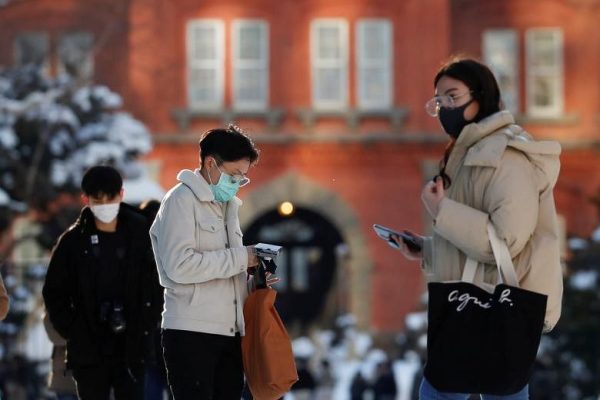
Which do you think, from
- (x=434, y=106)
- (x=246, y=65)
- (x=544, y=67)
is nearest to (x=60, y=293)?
(x=434, y=106)

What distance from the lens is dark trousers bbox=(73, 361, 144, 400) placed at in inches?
333

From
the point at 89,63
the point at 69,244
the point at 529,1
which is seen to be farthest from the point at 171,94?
the point at 69,244

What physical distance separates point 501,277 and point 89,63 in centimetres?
2916

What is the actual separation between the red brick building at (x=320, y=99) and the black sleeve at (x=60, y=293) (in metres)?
25.7

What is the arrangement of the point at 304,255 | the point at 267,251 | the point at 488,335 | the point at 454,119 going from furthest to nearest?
the point at 304,255, the point at 267,251, the point at 454,119, the point at 488,335

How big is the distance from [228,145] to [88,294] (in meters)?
1.61

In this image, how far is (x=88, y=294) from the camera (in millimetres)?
8508

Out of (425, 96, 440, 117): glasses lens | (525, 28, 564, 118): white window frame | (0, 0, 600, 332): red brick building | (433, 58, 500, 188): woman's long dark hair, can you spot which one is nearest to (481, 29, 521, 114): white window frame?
(0, 0, 600, 332): red brick building

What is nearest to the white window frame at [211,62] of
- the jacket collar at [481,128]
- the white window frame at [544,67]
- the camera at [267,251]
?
the white window frame at [544,67]

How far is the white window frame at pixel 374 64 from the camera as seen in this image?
1383 inches

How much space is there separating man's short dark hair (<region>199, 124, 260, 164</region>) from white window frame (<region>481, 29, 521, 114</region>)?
94.2ft

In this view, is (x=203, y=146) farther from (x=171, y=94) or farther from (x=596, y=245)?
(x=171, y=94)

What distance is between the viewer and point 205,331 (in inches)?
285

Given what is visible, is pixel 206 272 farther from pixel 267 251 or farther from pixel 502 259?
pixel 502 259
